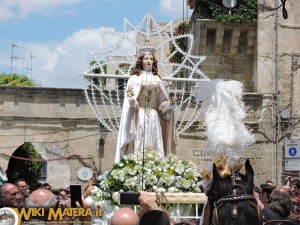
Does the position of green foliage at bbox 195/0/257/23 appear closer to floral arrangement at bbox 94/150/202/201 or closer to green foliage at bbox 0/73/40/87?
floral arrangement at bbox 94/150/202/201

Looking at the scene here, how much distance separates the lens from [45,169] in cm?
2559

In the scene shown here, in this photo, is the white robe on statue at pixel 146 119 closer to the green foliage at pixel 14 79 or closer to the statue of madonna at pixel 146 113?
the statue of madonna at pixel 146 113

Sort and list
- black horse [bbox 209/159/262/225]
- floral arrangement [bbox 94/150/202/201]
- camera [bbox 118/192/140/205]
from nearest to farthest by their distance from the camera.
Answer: black horse [bbox 209/159/262/225], camera [bbox 118/192/140/205], floral arrangement [bbox 94/150/202/201]

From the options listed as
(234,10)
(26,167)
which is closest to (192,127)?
Answer: (234,10)

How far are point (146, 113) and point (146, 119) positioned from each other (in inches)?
4.3

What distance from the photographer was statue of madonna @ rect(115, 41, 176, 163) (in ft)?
31.8

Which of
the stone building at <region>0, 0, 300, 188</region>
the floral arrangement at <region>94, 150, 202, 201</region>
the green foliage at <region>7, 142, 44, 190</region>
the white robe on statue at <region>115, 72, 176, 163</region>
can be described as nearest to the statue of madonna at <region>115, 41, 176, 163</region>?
the white robe on statue at <region>115, 72, 176, 163</region>

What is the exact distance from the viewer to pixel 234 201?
4730 millimetres

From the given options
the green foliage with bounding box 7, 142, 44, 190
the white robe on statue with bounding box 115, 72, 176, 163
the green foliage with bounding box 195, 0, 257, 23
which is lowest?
the green foliage with bounding box 7, 142, 44, 190

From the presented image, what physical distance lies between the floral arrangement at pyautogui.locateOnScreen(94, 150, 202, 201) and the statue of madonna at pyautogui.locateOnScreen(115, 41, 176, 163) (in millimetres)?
1254

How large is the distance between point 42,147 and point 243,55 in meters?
8.55

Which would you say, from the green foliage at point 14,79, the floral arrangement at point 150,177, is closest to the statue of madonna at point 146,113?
the floral arrangement at point 150,177

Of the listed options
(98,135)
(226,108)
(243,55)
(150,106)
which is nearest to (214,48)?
(243,55)

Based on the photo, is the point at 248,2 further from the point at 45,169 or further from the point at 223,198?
the point at 223,198
